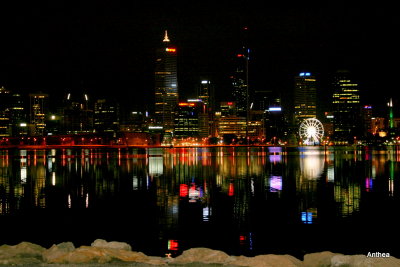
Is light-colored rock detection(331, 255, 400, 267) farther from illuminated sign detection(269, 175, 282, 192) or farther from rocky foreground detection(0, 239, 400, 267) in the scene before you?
illuminated sign detection(269, 175, 282, 192)

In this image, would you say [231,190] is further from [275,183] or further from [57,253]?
A: [57,253]

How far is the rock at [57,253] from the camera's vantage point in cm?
1179

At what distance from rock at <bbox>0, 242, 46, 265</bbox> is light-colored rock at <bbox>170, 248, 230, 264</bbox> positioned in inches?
132

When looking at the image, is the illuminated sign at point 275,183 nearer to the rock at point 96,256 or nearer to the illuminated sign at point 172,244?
the illuminated sign at point 172,244

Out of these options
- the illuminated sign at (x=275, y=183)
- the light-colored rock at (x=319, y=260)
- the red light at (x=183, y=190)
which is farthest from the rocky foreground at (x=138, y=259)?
the illuminated sign at (x=275, y=183)

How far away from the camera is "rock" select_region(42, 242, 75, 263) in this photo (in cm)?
1179

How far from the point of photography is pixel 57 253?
1243cm

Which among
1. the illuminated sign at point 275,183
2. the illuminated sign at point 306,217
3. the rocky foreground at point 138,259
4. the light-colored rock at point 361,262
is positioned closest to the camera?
the light-colored rock at point 361,262

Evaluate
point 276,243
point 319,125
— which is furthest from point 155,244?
point 319,125

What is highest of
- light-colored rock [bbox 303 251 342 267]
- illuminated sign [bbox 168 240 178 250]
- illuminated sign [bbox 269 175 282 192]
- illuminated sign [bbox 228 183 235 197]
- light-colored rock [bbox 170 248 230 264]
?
light-colored rock [bbox 170 248 230 264]

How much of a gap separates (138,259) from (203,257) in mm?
1557

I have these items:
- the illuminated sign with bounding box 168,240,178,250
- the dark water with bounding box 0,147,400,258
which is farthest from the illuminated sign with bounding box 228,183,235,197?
the illuminated sign with bounding box 168,240,178,250

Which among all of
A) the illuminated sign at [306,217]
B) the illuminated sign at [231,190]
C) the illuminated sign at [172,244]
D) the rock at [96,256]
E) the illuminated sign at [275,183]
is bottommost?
the illuminated sign at [275,183]

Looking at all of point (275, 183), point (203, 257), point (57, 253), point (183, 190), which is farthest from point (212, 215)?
point (275, 183)
